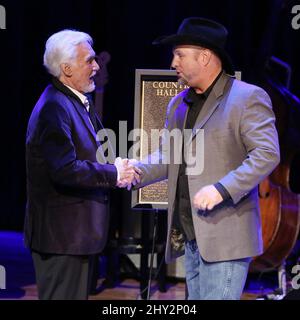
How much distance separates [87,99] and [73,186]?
52 cm

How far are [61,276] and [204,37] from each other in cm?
132

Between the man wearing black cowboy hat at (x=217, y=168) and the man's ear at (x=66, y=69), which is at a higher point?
the man's ear at (x=66, y=69)

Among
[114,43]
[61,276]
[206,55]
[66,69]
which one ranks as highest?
[206,55]

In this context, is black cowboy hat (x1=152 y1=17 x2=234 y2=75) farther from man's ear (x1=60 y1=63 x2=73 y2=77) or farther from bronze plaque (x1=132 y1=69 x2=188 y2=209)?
bronze plaque (x1=132 y1=69 x2=188 y2=209)

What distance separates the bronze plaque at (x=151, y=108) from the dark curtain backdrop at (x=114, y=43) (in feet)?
4.41

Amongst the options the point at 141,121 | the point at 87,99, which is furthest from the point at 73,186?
the point at 141,121

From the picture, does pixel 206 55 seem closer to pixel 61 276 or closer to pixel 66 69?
pixel 66 69

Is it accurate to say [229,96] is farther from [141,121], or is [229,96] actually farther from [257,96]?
[141,121]

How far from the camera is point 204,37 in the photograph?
3.17m

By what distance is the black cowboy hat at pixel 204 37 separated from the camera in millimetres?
3152

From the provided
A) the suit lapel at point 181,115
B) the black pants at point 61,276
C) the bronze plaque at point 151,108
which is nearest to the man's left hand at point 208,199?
the suit lapel at point 181,115

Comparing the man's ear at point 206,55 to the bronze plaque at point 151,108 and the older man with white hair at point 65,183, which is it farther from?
the bronze plaque at point 151,108

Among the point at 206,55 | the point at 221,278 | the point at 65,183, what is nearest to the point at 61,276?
the point at 65,183

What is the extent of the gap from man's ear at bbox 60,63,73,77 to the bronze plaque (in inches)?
25.0
